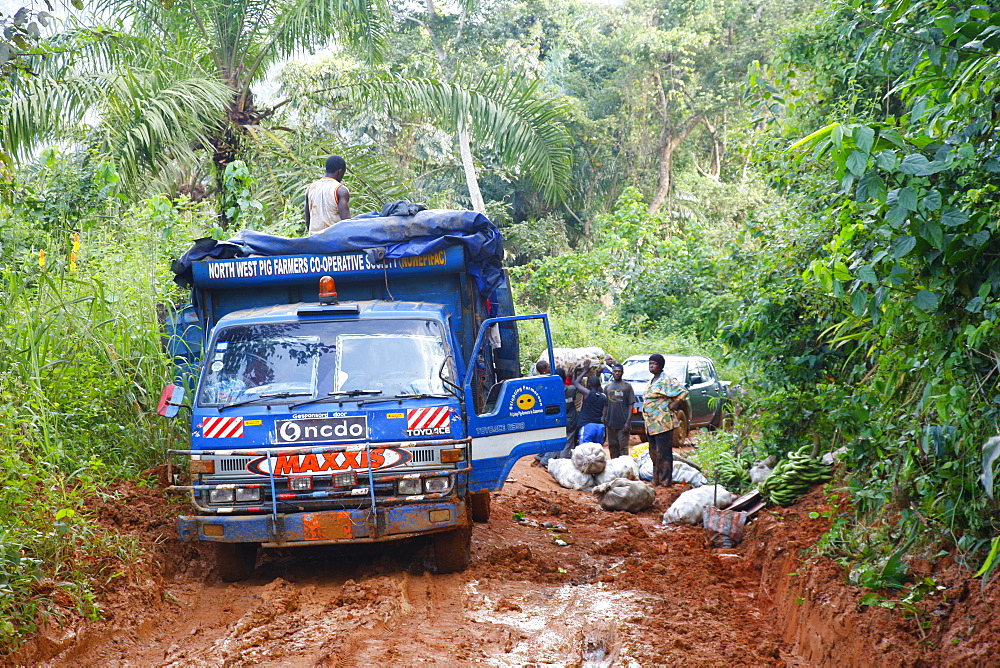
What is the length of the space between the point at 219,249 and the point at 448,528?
10.4 feet

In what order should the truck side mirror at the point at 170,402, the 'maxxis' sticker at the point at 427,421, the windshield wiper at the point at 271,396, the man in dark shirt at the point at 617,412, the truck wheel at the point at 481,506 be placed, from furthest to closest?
the man in dark shirt at the point at 617,412, the truck wheel at the point at 481,506, the truck side mirror at the point at 170,402, the windshield wiper at the point at 271,396, the 'maxxis' sticker at the point at 427,421

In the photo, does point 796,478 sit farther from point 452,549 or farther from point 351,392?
point 351,392

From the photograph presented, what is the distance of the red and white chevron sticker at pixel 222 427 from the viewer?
6660 mm

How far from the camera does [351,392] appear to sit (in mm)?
6898

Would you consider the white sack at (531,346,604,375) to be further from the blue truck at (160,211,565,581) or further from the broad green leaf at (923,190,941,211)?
the broad green leaf at (923,190,941,211)

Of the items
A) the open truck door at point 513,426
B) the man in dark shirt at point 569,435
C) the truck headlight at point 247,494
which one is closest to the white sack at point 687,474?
the man in dark shirt at point 569,435

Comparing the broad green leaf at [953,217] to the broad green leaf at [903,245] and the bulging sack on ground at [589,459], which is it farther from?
the bulging sack on ground at [589,459]

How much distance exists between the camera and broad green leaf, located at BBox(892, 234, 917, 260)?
4172mm

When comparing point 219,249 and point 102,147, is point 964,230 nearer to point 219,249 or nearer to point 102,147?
point 219,249

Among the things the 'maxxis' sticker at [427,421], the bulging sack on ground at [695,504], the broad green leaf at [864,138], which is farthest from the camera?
the bulging sack on ground at [695,504]

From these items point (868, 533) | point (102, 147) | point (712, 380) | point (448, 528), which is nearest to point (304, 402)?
point (448, 528)

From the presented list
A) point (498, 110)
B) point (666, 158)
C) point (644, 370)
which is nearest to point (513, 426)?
point (498, 110)

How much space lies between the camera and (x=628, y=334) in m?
23.1

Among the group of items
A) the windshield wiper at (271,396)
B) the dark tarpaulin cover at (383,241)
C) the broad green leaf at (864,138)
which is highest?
the dark tarpaulin cover at (383,241)
